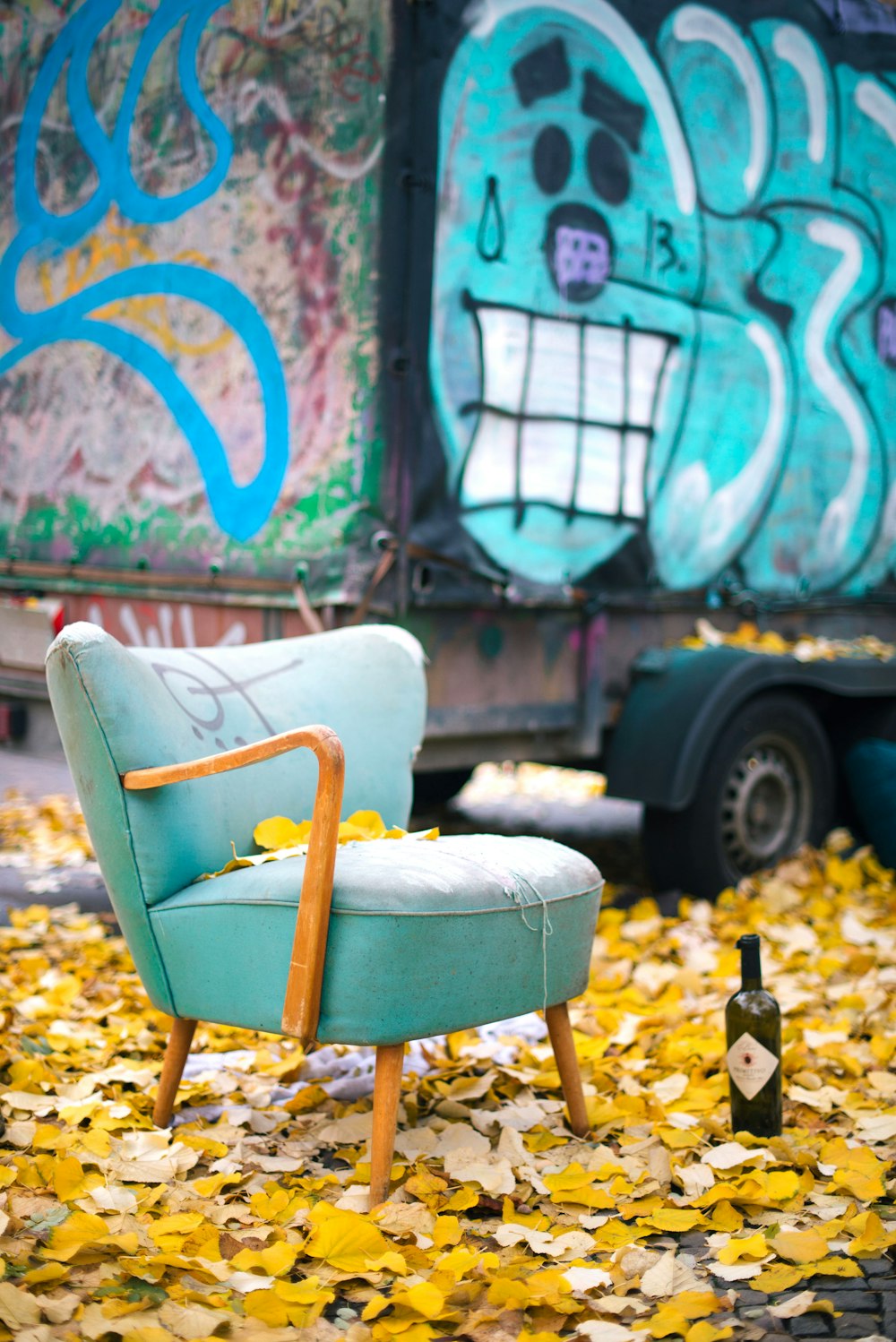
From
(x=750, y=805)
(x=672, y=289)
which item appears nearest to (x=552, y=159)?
(x=672, y=289)

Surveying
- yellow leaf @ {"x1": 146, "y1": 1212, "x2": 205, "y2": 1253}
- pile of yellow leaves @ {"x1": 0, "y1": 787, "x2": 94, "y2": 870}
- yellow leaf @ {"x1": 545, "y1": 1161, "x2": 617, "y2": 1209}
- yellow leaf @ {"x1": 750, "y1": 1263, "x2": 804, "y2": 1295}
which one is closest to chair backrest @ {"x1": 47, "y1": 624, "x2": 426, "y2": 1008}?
yellow leaf @ {"x1": 146, "y1": 1212, "x2": 205, "y2": 1253}

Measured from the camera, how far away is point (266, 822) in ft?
9.66

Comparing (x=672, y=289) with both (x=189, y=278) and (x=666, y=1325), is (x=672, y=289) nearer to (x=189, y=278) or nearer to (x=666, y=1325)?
(x=189, y=278)

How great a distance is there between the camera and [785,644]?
17.7 feet

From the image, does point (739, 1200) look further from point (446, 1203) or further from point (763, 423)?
point (763, 423)

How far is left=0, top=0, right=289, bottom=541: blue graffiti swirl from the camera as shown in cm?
423

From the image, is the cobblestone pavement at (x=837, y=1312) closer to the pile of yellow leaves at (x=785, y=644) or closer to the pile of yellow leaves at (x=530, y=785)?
the pile of yellow leaves at (x=785, y=644)

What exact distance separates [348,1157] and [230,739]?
0.94 meters

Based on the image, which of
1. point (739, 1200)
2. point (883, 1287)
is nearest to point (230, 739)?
point (739, 1200)

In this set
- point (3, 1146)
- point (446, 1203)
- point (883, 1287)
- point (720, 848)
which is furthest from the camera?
point (720, 848)

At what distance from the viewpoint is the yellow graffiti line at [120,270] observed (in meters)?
4.38

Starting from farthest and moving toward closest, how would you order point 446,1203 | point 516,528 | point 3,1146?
point 516,528, point 3,1146, point 446,1203

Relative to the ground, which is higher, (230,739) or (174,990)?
(230,739)

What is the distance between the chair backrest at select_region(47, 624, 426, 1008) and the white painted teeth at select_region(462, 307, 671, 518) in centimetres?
107
